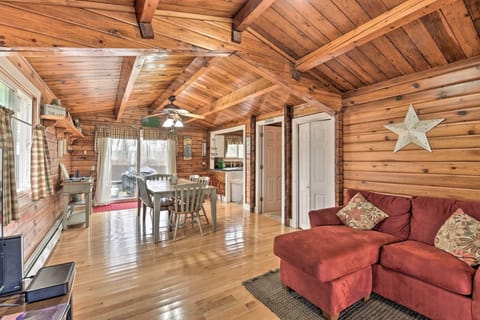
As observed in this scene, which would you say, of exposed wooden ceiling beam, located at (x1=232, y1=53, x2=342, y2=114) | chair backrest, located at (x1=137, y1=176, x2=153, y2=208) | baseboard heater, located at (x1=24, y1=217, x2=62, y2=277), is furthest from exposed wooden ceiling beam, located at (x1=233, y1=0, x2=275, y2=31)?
baseboard heater, located at (x1=24, y1=217, x2=62, y2=277)

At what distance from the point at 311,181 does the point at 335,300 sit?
254 cm

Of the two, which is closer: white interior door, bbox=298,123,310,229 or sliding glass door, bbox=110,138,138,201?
white interior door, bbox=298,123,310,229

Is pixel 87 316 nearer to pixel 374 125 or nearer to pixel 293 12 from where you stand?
pixel 293 12

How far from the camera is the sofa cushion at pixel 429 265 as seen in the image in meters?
1.70

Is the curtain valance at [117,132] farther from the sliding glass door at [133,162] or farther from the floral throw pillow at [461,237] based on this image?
the floral throw pillow at [461,237]

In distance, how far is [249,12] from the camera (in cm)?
210

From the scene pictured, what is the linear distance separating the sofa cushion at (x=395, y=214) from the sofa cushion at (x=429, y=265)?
0.30m

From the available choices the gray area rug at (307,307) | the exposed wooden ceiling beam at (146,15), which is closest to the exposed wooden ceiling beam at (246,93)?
the exposed wooden ceiling beam at (146,15)

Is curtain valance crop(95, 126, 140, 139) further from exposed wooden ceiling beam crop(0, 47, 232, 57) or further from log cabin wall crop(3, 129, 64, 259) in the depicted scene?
exposed wooden ceiling beam crop(0, 47, 232, 57)

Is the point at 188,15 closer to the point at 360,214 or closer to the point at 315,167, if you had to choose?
the point at 360,214

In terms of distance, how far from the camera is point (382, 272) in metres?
2.16

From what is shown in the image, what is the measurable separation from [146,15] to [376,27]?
1.96 m

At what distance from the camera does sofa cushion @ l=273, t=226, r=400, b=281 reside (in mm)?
1876

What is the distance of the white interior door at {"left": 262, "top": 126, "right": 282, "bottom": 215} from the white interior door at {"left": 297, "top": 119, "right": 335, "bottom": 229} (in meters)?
1.33
